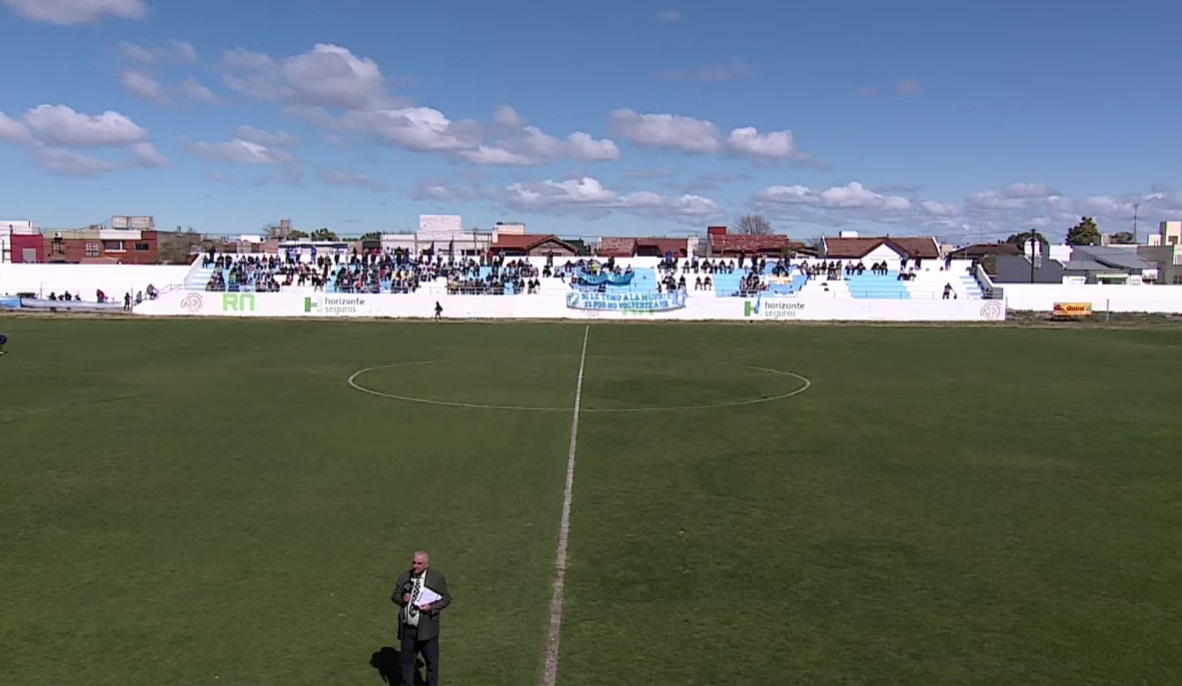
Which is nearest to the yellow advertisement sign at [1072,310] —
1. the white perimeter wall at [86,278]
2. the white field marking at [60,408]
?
the white field marking at [60,408]

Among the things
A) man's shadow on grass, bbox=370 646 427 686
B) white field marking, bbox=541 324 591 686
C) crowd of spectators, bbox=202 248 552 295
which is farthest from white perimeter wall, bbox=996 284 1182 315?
man's shadow on grass, bbox=370 646 427 686

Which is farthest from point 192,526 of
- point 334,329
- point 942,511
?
point 334,329

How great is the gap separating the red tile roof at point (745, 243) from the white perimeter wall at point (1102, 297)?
139 ft

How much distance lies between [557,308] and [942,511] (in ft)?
174

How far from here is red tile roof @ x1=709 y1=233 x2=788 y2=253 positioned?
11874 cm

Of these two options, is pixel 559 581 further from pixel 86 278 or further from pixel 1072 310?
pixel 86 278

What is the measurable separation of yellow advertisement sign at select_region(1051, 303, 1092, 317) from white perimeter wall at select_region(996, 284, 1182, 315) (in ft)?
11.5

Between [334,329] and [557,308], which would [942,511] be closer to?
[334,329]

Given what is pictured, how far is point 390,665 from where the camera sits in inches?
383

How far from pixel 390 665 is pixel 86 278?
76.9m

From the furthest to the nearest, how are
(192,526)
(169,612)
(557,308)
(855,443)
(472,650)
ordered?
(557,308)
(855,443)
(192,526)
(169,612)
(472,650)

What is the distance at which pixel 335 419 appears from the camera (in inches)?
930

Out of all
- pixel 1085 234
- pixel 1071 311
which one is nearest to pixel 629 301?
pixel 1071 311

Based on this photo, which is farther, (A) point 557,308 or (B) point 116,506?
(A) point 557,308
